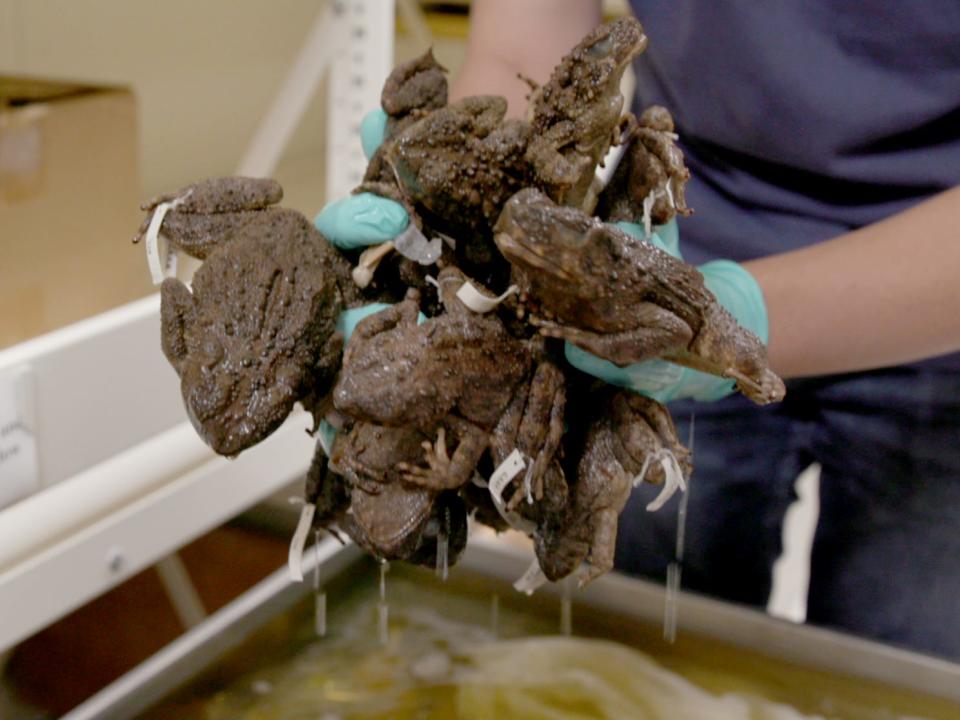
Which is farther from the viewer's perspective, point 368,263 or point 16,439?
point 16,439

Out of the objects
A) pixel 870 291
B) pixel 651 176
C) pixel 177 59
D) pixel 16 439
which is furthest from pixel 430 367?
pixel 177 59

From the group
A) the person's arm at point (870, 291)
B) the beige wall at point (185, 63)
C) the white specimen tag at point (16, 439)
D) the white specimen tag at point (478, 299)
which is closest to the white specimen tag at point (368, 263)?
the white specimen tag at point (478, 299)

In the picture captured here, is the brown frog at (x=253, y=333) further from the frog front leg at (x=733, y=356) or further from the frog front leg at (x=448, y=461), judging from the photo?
the frog front leg at (x=733, y=356)

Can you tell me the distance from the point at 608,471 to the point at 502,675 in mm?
681

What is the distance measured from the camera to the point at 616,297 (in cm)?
68

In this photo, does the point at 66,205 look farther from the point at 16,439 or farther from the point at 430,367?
the point at 430,367

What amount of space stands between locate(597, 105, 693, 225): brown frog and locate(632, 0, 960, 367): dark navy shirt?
1.68 feet

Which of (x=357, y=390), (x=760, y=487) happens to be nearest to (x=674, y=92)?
(x=760, y=487)

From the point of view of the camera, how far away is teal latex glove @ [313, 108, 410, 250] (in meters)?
0.83

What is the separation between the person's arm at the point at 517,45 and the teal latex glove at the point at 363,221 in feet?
1.72

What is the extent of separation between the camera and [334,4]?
5.71 ft

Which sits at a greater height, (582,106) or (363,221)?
(582,106)

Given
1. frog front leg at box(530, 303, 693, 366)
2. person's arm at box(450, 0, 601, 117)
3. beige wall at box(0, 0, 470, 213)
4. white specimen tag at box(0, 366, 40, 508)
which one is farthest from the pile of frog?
beige wall at box(0, 0, 470, 213)

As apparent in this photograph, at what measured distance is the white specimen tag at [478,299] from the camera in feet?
2.47
